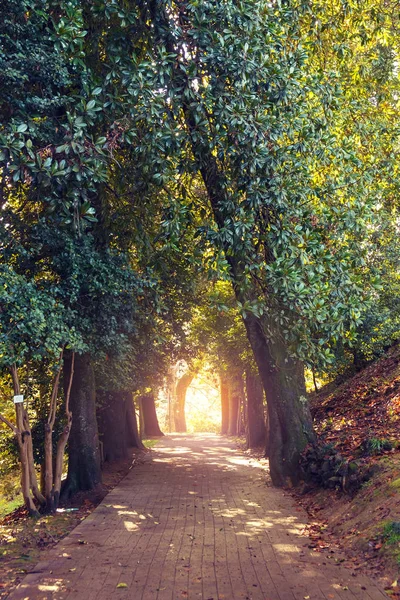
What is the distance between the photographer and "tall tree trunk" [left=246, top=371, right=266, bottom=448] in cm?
2455

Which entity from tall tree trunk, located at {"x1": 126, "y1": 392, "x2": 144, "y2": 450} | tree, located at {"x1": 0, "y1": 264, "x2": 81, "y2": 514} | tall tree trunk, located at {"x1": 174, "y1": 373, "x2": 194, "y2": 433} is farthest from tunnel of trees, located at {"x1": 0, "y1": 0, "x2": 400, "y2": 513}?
tall tree trunk, located at {"x1": 174, "y1": 373, "x2": 194, "y2": 433}

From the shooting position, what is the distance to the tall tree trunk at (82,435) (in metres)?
14.4

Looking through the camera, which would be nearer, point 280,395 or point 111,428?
point 280,395

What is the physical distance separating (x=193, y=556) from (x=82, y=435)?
6688mm

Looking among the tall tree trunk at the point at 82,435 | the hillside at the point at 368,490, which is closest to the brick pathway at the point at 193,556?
the hillside at the point at 368,490

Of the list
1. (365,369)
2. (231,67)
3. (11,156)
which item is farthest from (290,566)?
(365,369)

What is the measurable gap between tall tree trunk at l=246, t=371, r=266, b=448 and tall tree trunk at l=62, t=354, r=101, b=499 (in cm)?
1029

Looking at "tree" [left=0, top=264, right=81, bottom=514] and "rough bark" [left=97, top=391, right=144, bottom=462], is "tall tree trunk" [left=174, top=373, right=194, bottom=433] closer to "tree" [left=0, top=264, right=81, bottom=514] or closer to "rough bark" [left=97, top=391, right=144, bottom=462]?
"rough bark" [left=97, top=391, right=144, bottom=462]

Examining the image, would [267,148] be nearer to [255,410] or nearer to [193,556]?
[193,556]

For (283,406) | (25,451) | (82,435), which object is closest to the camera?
(25,451)

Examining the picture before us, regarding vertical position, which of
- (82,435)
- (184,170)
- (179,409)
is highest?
(184,170)

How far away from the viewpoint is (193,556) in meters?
8.32

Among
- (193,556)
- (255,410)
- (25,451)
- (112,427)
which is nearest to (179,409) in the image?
(255,410)

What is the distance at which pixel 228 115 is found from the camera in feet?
31.9
